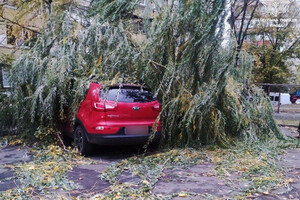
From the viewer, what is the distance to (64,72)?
618 centimetres

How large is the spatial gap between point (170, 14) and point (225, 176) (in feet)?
12.6

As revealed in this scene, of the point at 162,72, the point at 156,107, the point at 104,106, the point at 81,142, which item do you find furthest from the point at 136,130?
the point at 162,72

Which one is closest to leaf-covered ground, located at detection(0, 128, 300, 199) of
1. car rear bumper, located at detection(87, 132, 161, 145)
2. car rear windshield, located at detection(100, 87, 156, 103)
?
car rear bumper, located at detection(87, 132, 161, 145)

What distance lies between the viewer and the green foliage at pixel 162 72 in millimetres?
6066

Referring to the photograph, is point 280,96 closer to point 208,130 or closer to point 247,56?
point 247,56

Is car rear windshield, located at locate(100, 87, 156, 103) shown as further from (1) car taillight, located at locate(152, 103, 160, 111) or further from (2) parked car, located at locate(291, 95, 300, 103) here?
(2) parked car, located at locate(291, 95, 300, 103)

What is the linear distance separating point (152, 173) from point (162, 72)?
2.75 m

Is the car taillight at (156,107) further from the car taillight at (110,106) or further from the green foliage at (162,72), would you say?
the car taillight at (110,106)

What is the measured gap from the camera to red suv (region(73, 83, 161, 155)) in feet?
17.3

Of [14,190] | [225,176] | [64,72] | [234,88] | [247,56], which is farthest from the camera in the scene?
[247,56]

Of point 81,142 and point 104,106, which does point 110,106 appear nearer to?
point 104,106

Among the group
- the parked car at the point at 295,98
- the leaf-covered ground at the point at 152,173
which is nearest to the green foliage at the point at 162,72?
the leaf-covered ground at the point at 152,173

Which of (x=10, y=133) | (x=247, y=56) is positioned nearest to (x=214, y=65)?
(x=247, y=56)

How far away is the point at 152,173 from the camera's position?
4480mm
